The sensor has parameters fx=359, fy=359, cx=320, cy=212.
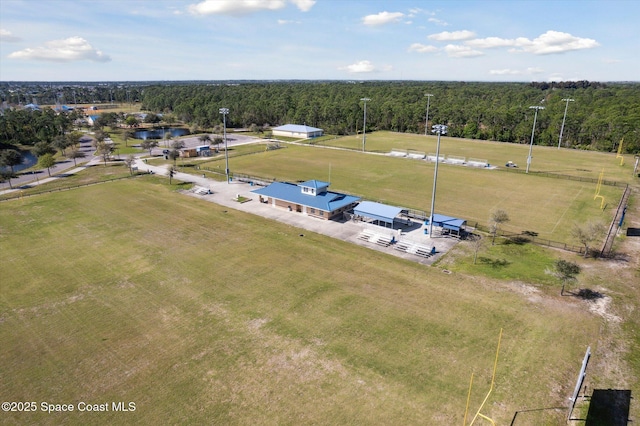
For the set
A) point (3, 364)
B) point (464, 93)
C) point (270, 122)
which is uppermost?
point (464, 93)

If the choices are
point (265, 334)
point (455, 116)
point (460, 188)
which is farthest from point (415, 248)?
point (455, 116)

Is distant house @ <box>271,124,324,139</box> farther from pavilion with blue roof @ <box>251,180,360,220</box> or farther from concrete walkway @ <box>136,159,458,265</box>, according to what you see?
pavilion with blue roof @ <box>251,180,360,220</box>

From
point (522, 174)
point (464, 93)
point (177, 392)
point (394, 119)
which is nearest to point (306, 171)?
point (522, 174)

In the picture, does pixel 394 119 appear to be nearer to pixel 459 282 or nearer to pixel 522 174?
pixel 522 174

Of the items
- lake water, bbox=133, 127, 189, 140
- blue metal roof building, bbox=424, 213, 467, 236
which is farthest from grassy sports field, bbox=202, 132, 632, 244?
lake water, bbox=133, 127, 189, 140

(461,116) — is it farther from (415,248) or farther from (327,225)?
(415,248)

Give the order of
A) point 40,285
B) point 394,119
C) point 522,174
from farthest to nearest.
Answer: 1. point 394,119
2. point 522,174
3. point 40,285

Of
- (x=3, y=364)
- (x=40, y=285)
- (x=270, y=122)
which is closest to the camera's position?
(x=3, y=364)

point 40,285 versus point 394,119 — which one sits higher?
point 394,119
